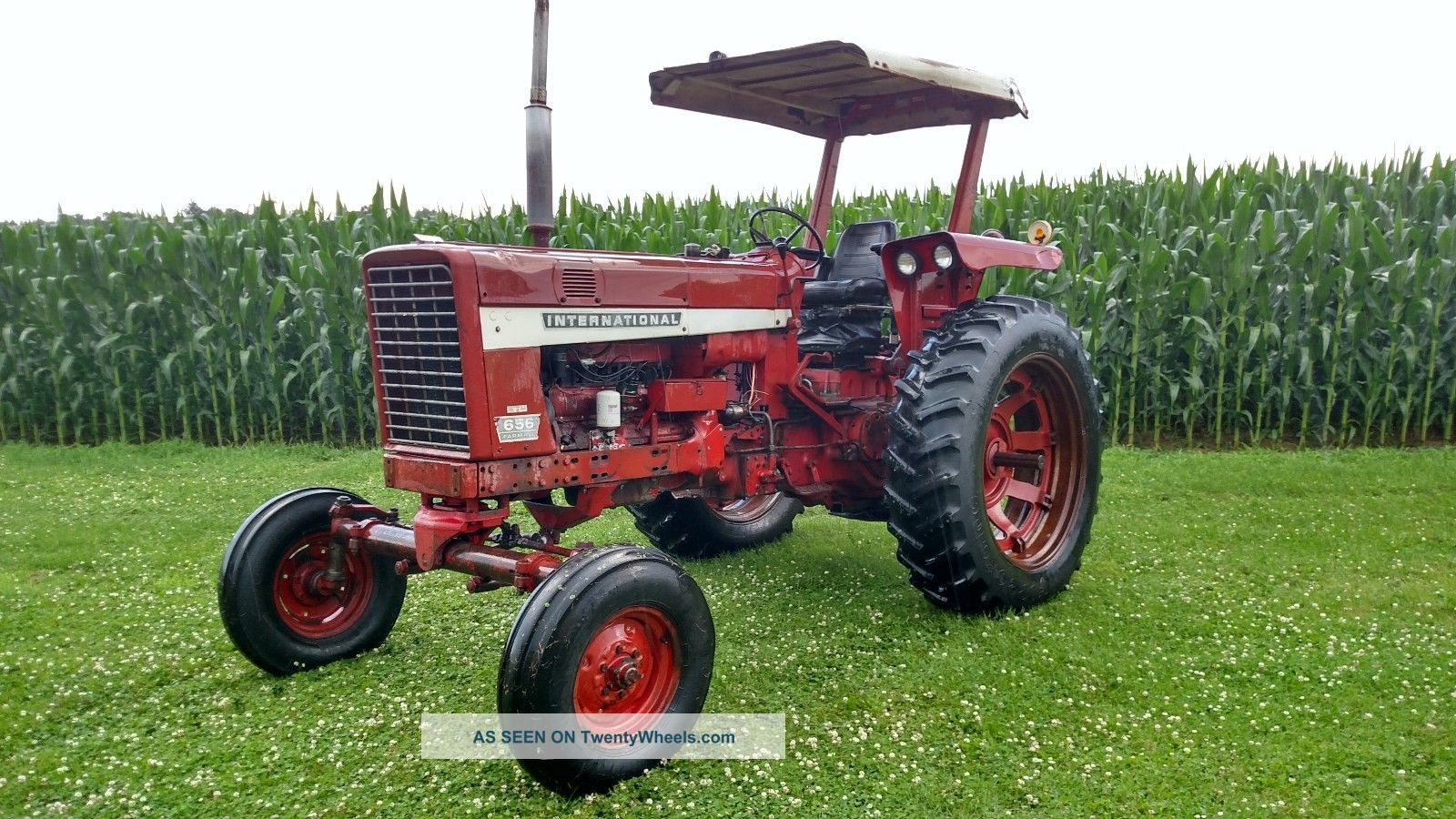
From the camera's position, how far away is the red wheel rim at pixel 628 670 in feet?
9.43

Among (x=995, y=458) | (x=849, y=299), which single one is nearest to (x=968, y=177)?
(x=849, y=299)

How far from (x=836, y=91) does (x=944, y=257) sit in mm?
1169

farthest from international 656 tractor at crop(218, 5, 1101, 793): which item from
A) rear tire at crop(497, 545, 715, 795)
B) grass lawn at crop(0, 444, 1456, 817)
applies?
grass lawn at crop(0, 444, 1456, 817)

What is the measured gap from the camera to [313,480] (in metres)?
7.37

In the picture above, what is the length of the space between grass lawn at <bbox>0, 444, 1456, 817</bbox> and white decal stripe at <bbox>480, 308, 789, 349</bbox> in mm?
1317

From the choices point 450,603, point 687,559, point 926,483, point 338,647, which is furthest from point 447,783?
point 687,559

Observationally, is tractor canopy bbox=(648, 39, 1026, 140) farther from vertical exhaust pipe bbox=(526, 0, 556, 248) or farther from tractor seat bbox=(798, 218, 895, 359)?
vertical exhaust pipe bbox=(526, 0, 556, 248)

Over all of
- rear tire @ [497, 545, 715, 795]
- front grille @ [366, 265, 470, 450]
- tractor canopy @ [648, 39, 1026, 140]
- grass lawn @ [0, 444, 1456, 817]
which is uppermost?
tractor canopy @ [648, 39, 1026, 140]

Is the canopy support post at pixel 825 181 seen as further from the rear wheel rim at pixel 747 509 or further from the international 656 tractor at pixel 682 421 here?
the rear wheel rim at pixel 747 509

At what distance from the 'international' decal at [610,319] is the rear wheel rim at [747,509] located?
72.4 inches

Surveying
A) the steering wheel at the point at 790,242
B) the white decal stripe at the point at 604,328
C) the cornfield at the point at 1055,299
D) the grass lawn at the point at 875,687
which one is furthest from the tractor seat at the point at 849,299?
the cornfield at the point at 1055,299

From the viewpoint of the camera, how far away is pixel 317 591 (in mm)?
3803

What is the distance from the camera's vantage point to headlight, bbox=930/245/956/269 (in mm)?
4207

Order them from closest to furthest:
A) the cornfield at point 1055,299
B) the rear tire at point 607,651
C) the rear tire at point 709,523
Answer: the rear tire at point 607,651 → the rear tire at point 709,523 → the cornfield at point 1055,299
